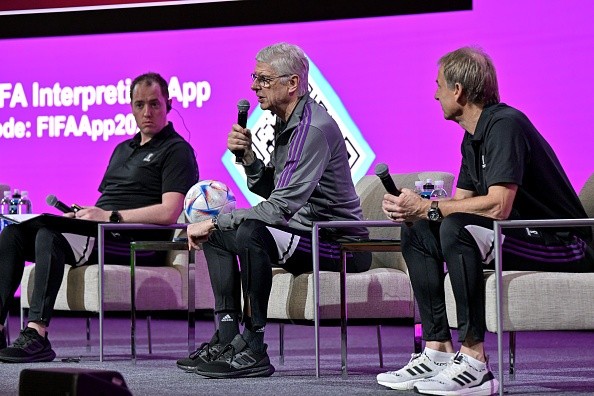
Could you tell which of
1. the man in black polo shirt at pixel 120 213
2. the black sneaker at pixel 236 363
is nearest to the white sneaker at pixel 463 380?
the black sneaker at pixel 236 363

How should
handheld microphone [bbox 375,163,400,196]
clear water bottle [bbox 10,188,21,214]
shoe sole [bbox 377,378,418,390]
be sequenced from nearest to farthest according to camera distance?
1. handheld microphone [bbox 375,163,400,196]
2. shoe sole [bbox 377,378,418,390]
3. clear water bottle [bbox 10,188,21,214]

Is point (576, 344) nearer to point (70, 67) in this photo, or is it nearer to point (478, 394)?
point (478, 394)

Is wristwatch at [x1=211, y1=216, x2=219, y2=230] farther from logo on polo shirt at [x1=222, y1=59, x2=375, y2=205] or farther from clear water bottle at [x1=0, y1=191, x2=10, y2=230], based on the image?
→ logo on polo shirt at [x1=222, y1=59, x2=375, y2=205]

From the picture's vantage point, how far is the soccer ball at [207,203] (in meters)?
4.13

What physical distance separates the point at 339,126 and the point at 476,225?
3396 mm

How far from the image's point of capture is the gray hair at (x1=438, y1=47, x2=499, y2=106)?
3.46 m

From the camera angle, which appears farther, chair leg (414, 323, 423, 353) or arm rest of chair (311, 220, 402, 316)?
chair leg (414, 323, 423, 353)

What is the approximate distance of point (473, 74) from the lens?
3.46m

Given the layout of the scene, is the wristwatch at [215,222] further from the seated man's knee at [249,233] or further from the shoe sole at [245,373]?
the shoe sole at [245,373]

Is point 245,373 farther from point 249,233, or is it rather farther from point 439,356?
point 439,356

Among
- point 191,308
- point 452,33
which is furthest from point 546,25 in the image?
point 191,308

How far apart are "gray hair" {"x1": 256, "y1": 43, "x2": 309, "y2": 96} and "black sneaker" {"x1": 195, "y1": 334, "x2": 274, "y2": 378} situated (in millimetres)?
963

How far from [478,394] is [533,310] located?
0.97ft

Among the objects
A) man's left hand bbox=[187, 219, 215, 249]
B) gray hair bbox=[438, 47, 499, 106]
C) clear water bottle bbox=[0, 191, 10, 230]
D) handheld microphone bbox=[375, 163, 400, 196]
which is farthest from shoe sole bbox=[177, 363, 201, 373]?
clear water bottle bbox=[0, 191, 10, 230]
